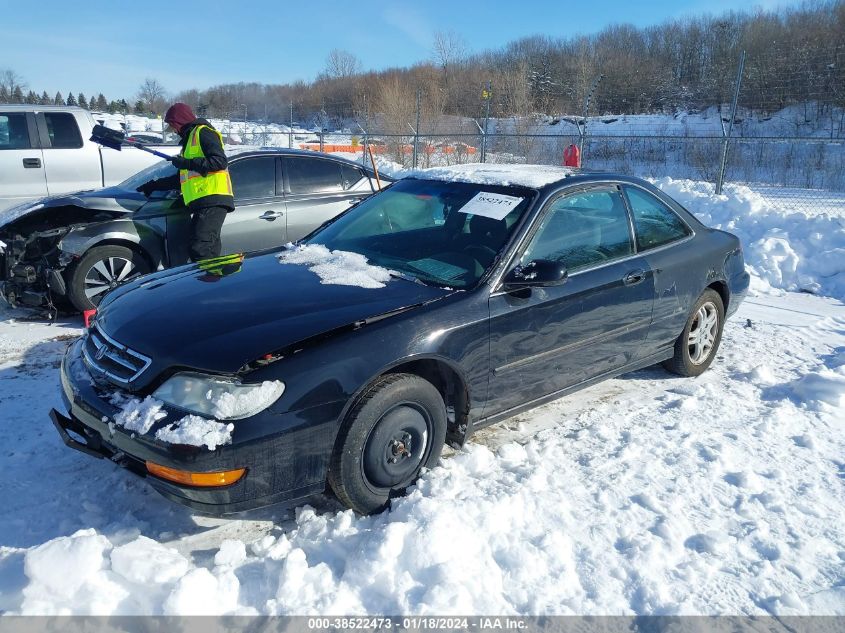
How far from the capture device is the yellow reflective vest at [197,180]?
5.39m

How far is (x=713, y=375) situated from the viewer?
483 centimetres

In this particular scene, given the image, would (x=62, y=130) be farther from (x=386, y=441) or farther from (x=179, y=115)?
(x=386, y=441)

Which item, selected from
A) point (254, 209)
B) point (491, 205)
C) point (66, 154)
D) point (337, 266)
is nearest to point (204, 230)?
point (254, 209)

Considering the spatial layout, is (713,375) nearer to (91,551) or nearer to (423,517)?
(423,517)

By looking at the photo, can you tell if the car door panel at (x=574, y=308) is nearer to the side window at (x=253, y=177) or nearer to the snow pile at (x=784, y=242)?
the side window at (x=253, y=177)

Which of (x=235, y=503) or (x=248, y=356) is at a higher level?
(x=248, y=356)

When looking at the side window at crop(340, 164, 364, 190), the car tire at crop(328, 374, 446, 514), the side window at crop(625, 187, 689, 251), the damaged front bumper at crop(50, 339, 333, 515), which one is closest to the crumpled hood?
the side window at crop(340, 164, 364, 190)

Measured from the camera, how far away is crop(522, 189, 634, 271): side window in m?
3.61

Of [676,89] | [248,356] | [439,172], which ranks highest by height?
[676,89]

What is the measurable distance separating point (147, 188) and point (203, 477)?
4.39 m

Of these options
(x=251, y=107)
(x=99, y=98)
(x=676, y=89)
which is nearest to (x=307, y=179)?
(x=676, y=89)

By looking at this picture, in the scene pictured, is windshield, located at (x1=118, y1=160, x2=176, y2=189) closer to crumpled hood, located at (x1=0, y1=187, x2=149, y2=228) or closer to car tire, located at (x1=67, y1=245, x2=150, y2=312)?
crumpled hood, located at (x1=0, y1=187, x2=149, y2=228)

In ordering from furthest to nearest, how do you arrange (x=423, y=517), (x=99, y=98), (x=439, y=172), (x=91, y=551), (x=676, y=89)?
(x=99, y=98) < (x=676, y=89) < (x=439, y=172) < (x=423, y=517) < (x=91, y=551)

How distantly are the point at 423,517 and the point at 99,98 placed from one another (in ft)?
298
